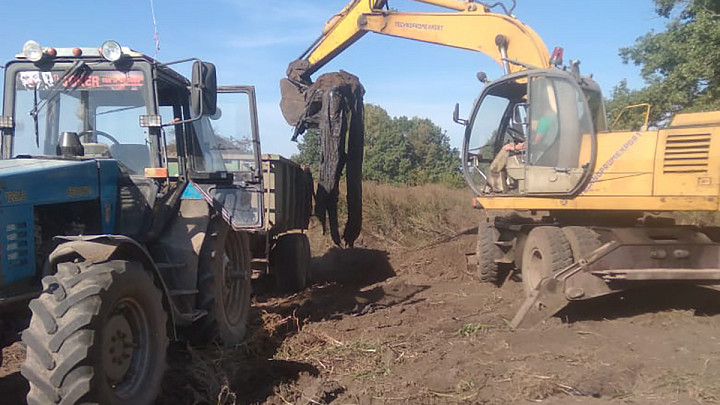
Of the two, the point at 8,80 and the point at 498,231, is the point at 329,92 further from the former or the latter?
the point at 8,80

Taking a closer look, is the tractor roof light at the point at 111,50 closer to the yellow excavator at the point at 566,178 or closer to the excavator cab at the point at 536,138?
the yellow excavator at the point at 566,178

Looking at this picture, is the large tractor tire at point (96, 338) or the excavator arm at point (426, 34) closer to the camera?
the large tractor tire at point (96, 338)

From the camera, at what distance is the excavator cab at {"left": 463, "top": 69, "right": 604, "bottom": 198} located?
280 inches

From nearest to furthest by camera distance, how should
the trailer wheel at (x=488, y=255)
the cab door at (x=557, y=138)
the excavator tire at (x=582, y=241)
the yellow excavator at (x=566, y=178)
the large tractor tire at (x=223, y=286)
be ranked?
the large tractor tire at (x=223, y=286), the yellow excavator at (x=566, y=178), the excavator tire at (x=582, y=241), the cab door at (x=557, y=138), the trailer wheel at (x=488, y=255)

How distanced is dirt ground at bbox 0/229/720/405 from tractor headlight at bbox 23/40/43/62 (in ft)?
8.34

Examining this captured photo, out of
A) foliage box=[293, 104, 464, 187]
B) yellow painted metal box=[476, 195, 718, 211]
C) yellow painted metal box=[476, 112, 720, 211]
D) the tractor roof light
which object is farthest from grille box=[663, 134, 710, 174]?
foliage box=[293, 104, 464, 187]

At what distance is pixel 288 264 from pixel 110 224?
425cm

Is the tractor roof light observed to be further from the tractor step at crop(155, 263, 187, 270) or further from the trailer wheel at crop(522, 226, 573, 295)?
the trailer wheel at crop(522, 226, 573, 295)

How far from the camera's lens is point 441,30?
9.84 metres

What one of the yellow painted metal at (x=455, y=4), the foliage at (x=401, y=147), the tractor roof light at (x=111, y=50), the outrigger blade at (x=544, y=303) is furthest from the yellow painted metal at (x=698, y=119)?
the foliage at (x=401, y=147)

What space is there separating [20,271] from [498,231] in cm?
682

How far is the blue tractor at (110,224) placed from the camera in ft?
11.2

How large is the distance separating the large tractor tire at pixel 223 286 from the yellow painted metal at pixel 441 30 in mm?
4928

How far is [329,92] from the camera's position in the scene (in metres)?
9.16
